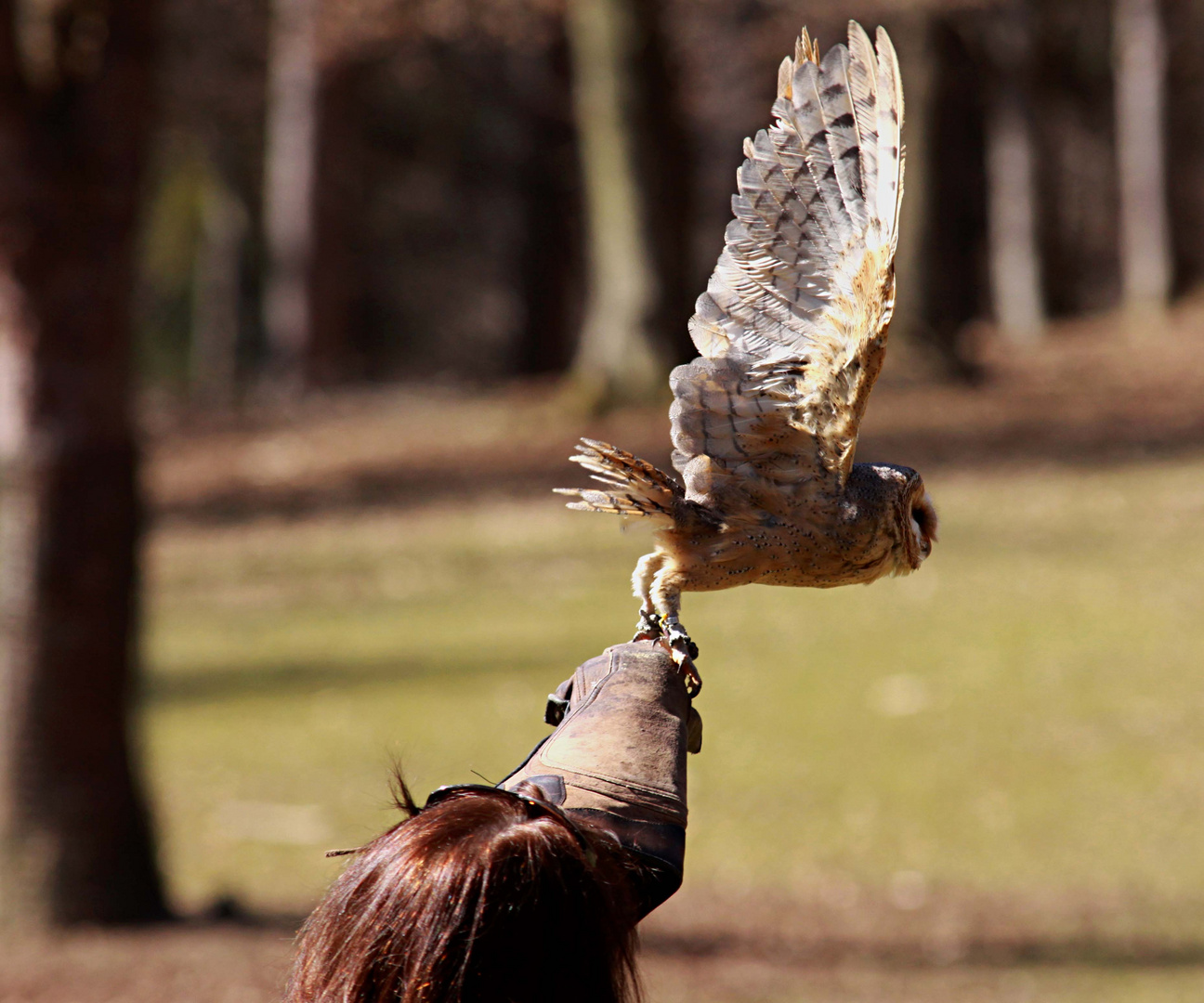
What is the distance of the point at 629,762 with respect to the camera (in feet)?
7.78

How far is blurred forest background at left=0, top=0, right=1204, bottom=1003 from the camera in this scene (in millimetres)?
6613

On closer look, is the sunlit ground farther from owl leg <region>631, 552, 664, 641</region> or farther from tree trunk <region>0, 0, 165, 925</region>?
owl leg <region>631, 552, 664, 641</region>

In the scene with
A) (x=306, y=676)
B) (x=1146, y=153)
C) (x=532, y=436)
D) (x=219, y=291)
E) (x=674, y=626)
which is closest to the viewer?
(x=674, y=626)

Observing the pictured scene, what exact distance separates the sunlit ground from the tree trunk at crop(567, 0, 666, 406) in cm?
174

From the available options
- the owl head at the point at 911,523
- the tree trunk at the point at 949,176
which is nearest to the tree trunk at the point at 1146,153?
the tree trunk at the point at 949,176

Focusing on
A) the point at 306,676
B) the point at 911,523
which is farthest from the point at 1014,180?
the point at 911,523

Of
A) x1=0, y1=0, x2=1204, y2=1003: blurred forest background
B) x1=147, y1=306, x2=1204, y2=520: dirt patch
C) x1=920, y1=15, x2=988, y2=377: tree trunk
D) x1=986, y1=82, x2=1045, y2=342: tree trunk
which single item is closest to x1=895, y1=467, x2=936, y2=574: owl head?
x1=0, y1=0, x2=1204, y2=1003: blurred forest background

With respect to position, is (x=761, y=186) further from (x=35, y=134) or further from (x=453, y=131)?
(x=453, y=131)

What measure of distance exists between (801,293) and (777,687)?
23.7 feet

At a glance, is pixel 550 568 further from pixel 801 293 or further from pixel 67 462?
pixel 801 293

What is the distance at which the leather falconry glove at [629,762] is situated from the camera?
7.43ft

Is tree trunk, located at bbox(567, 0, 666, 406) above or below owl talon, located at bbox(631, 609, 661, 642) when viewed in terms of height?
above

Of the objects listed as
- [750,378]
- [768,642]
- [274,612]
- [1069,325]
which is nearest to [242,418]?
[274,612]

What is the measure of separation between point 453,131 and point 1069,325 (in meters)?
13.7
